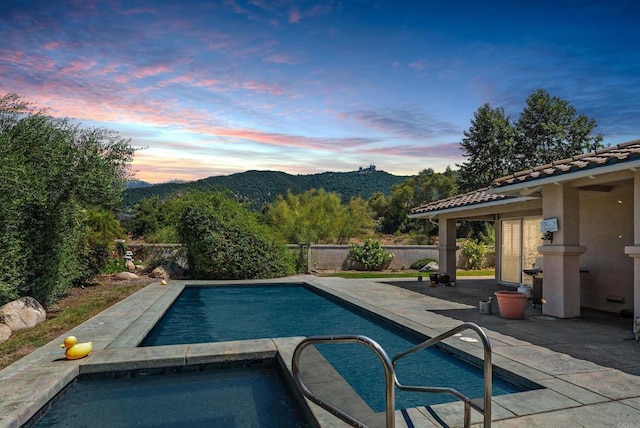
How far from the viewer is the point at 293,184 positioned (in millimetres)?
51531

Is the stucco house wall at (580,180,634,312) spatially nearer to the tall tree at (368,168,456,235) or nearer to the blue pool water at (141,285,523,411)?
the blue pool water at (141,285,523,411)

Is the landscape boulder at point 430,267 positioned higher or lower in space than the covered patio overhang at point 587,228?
lower

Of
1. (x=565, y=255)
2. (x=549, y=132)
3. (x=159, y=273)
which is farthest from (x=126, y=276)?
(x=549, y=132)

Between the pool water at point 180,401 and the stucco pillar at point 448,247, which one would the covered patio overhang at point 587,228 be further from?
the pool water at point 180,401

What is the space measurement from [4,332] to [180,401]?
158 inches

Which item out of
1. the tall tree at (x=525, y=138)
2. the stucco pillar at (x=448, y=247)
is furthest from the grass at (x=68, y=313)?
the tall tree at (x=525, y=138)

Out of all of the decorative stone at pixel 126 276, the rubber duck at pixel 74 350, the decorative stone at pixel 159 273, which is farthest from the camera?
the decorative stone at pixel 159 273

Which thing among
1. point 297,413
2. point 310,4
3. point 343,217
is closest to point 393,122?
point 343,217

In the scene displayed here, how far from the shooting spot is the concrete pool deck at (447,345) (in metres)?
3.54

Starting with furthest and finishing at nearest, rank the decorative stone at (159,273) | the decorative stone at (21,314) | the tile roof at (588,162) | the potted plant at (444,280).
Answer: the decorative stone at (159,273) < the potted plant at (444,280) < the decorative stone at (21,314) < the tile roof at (588,162)

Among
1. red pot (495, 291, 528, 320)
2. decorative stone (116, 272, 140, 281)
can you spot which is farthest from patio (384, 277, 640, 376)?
decorative stone (116, 272, 140, 281)

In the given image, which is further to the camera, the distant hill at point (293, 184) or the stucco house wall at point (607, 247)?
the distant hill at point (293, 184)

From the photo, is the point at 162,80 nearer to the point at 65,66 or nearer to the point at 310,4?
the point at 65,66

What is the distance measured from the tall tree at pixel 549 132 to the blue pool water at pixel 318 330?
2378 centimetres
